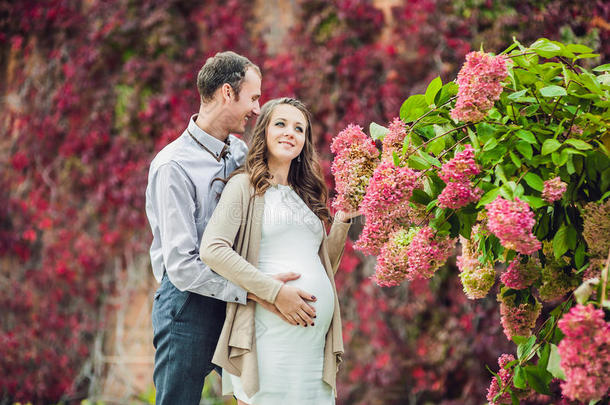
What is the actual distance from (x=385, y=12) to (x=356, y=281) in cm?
201

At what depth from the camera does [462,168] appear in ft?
5.16

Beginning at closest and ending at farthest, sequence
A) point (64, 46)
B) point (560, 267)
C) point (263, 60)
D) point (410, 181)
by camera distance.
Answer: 1. point (410, 181)
2. point (560, 267)
3. point (263, 60)
4. point (64, 46)

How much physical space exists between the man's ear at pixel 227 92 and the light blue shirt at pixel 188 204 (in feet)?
0.55

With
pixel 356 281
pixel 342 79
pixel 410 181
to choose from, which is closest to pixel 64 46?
pixel 342 79

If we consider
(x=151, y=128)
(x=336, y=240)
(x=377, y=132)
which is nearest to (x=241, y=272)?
(x=336, y=240)

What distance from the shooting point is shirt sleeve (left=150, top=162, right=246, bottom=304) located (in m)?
2.22

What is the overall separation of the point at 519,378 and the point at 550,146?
0.67 m

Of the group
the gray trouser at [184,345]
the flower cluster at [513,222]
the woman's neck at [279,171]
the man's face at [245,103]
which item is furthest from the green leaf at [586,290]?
the man's face at [245,103]

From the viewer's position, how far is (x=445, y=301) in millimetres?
4320

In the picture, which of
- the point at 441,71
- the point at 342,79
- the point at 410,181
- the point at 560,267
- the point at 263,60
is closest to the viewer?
the point at 410,181

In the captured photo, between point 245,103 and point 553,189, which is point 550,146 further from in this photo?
point 245,103

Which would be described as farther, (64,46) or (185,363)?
(64,46)

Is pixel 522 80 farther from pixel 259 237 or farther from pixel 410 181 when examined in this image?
pixel 259 237

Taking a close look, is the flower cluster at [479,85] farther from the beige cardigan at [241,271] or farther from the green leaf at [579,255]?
the beige cardigan at [241,271]
